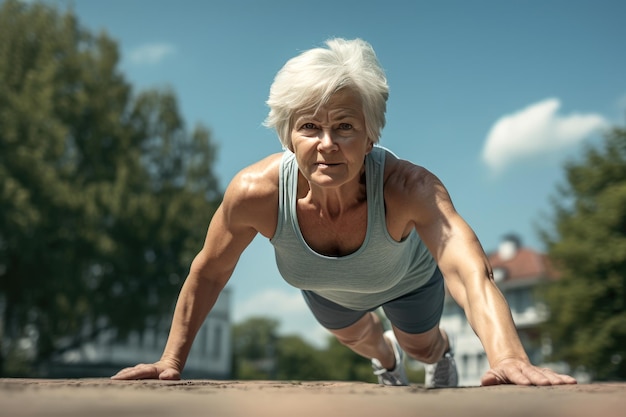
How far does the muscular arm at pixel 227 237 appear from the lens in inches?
111

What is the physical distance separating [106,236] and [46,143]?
113 inches

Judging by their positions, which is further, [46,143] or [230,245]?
[46,143]

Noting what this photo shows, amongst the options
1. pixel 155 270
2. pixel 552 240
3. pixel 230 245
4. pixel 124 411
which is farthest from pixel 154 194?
pixel 124 411

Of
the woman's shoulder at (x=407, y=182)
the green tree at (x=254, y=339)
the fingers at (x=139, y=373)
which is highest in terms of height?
the green tree at (x=254, y=339)

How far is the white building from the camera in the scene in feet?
76.5

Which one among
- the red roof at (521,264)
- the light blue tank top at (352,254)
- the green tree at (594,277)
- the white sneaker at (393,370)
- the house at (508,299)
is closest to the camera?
the light blue tank top at (352,254)

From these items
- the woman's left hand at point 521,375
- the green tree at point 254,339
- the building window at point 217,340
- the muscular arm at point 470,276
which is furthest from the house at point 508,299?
the woman's left hand at point 521,375

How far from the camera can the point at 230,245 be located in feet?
9.58

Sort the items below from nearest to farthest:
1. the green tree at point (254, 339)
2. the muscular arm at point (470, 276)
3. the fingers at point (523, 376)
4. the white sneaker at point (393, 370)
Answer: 1. the fingers at point (523, 376)
2. the muscular arm at point (470, 276)
3. the white sneaker at point (393, 370)
4. the green tree at point (254, 339)

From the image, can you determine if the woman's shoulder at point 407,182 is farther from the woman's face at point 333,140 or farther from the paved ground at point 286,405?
the paved ground at point 286,405

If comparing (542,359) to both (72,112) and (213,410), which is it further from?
(213,410)

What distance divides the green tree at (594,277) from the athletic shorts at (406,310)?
13.8 meters

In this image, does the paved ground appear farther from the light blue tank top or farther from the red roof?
the red roof

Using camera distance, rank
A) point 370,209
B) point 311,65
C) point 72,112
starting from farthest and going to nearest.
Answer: point 72,112 < point 370,209 < point 311,65
